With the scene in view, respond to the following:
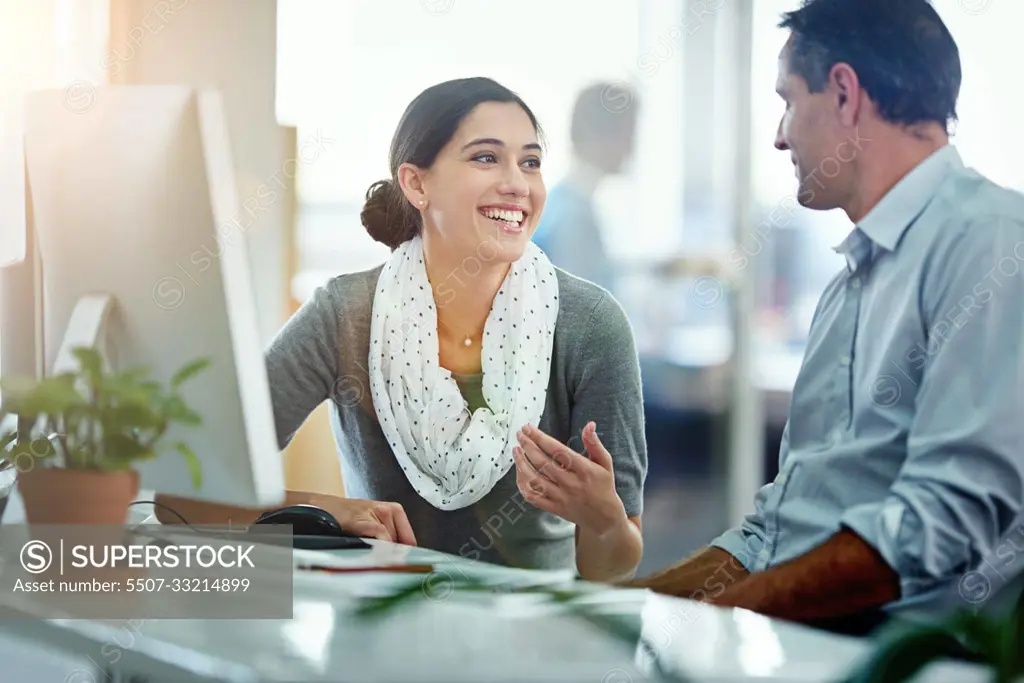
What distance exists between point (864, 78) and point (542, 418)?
0.39 m

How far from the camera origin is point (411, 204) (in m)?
0.96

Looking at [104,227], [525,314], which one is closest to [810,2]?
[525,314]

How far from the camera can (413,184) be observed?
96cm

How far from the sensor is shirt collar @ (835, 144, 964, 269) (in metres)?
0.84

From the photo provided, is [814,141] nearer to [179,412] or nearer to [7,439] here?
[179,412]

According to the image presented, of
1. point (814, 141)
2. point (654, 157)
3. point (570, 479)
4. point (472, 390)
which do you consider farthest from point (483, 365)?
point (814, 141)

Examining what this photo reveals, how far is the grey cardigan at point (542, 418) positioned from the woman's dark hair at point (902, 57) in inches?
11.0

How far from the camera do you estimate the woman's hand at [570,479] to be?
0.93 m

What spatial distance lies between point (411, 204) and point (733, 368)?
1.05 ft

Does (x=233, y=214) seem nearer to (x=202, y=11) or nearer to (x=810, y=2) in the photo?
(x=202, y=11)

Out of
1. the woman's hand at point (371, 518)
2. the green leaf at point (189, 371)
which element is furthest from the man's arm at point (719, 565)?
the green leaf at point (189, 371)

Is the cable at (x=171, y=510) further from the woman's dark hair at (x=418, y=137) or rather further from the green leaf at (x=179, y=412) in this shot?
the woman's dark hair at (x=418, y=137)

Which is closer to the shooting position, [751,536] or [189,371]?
[751,536]

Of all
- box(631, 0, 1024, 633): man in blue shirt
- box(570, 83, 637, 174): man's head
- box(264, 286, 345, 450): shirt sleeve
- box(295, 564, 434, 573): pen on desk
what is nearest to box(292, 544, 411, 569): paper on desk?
box(295, 564, 434, 573): pen on desk
